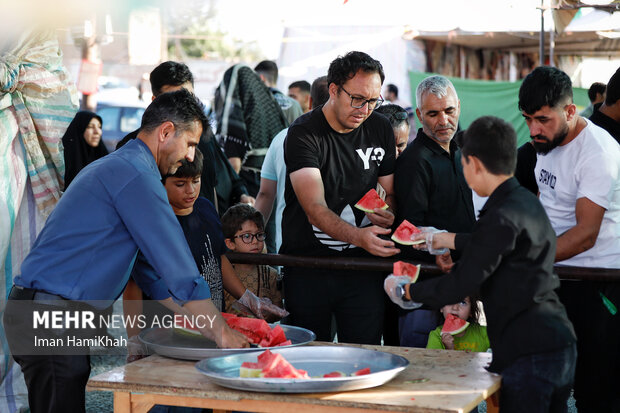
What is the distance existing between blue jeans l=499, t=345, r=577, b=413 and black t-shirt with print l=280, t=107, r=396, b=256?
1412mm

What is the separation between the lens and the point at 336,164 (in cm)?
398

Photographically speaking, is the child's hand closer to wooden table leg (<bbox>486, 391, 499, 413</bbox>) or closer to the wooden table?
wooden table leg (<bbox>486, 391, 499, 413</bbox>)

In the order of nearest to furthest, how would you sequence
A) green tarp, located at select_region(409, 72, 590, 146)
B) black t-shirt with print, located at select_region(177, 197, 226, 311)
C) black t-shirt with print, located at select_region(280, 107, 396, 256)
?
black t-shirt with print, located at select_region(280, 107, 396, 256) < black t-shirt with print, located at select_region(177, 197, 226, 311) < green tarp, located at select_region(409, 72, 590, 146)

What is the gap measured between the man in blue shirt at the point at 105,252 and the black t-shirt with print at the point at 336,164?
84 cm

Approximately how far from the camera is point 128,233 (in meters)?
3.16

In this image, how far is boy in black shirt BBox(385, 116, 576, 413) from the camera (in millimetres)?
2760

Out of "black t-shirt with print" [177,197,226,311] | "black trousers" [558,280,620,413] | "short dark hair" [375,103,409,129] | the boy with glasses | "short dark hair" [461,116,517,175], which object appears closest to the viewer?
"short dark hair" [461,116,517,175]

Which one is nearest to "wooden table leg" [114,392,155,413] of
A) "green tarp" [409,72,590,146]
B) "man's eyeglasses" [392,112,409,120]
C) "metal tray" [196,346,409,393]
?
"metal tray" [196,346,409,393]

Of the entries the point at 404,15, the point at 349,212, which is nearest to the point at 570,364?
the point at 349,212

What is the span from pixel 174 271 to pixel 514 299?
54.1 inches

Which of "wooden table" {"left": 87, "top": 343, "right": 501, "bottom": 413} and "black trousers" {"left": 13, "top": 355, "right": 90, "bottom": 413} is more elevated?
"wooden table" {"left": 87, "top": 343, "right": 501, "bottom": 413}

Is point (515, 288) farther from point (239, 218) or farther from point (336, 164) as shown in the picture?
point (239, 218)

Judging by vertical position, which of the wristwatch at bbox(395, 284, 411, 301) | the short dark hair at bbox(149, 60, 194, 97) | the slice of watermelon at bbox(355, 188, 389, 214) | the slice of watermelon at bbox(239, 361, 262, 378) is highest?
the short dark hair at bbox(149, 60, 194, 97)

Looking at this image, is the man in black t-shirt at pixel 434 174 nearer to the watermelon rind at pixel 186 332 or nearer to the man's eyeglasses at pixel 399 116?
the man's eyeglasses at pixel 399 116
